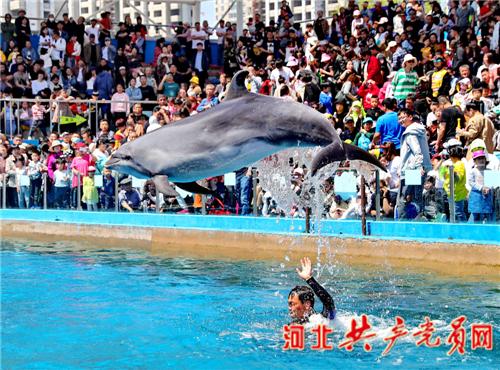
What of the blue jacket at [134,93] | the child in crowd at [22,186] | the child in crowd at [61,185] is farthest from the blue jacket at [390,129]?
the blue jacket at [134,93]

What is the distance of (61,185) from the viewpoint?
21297mm

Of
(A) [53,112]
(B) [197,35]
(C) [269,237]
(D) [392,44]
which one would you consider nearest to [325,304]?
(C) [269,237]

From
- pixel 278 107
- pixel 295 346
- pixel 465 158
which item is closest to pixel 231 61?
pixel 465 158

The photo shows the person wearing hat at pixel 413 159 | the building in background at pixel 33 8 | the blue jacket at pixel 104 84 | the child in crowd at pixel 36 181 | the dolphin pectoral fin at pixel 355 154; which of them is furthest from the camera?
the building in background at pixel 33 8

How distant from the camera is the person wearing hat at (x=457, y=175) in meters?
15.1

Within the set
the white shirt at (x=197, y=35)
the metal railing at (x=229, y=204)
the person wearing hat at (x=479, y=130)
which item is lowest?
the metal railing at (x=229, y=204)

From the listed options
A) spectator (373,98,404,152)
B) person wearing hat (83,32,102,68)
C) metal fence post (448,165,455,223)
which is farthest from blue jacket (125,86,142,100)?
metal fence post (448,165,455,223)

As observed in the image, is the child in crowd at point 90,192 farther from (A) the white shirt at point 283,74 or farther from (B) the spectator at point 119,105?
(B) the spectator at point 119,105

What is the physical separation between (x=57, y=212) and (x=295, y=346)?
12.3 m

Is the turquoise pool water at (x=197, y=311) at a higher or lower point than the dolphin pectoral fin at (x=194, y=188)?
lower

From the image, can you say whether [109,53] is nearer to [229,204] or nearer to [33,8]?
[33,8]

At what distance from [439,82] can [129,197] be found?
6701 mm

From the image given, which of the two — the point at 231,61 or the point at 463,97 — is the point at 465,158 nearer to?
the point at 463,97

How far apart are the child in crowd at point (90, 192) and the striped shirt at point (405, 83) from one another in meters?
6.52
